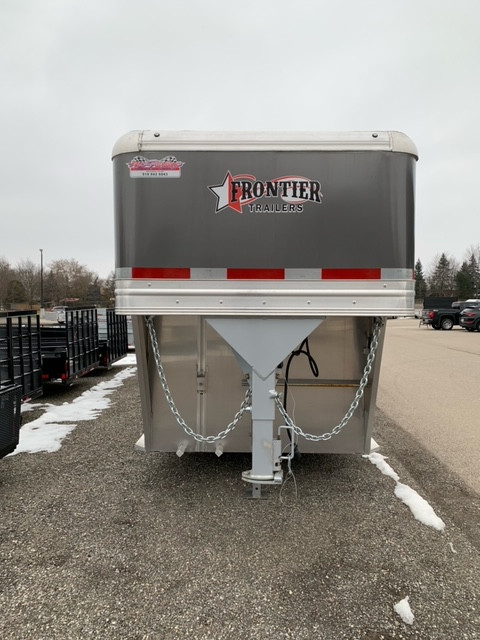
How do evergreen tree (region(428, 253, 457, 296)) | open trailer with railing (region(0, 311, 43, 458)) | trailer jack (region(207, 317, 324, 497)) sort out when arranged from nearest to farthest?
trailer jack (region(207, 317, 324, 497)) < open trailer with railing (region(0, 311, 43, 458)) < evergreen tree (region(428, 253, 457, 296))

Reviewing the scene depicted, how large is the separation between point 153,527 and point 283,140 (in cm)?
271

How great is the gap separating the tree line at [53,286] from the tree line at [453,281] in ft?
144

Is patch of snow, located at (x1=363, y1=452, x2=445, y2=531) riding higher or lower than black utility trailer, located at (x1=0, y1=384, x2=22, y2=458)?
lower

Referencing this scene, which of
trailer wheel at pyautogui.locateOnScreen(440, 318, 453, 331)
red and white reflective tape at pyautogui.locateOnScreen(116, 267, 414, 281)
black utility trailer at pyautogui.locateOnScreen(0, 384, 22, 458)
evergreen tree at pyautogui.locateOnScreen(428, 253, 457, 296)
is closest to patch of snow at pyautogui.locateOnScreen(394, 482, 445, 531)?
red and white reflective tape at pyautogui.locateOnScreen(116, 267, 414, 281)

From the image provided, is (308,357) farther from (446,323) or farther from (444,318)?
(446,323)

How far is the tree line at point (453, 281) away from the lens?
2398 inches

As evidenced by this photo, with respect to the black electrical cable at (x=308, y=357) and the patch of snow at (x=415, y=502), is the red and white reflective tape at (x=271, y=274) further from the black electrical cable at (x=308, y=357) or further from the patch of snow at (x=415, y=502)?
the patch of snow at (x=415, y=502)

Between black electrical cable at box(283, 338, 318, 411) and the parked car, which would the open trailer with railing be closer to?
black electrical cable at box(283, 338, 318, 411)

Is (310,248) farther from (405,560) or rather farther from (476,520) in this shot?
(476,520)

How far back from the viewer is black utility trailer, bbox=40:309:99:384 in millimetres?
7023

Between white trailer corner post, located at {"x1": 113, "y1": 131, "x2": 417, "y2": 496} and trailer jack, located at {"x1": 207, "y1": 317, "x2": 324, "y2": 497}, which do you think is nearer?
white trailer corner post, located at {"x1": 113, "y1": 131, "x2": 417, "y2": 496}

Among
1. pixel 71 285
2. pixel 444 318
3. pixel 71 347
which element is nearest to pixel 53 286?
pixel 71 285

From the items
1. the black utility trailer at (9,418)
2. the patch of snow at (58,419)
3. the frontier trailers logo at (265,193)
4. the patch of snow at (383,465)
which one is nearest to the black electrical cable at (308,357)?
the patch of snow at (383,465)

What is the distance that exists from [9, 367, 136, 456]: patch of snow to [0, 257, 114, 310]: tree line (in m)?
47.7
